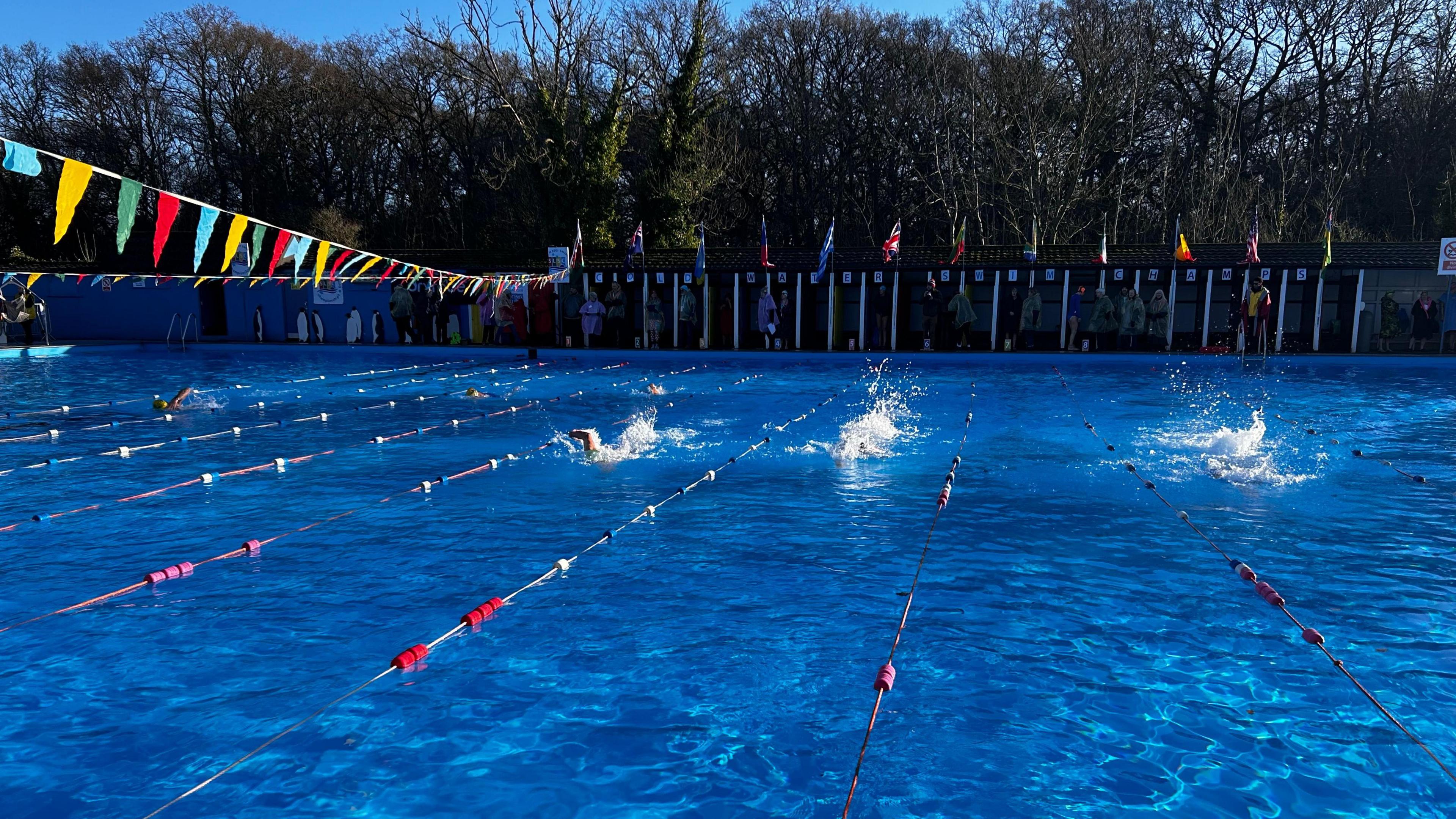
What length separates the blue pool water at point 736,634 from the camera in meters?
3.72

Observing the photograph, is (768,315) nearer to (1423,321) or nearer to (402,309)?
(402,309)

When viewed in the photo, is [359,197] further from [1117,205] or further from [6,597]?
[6,597]

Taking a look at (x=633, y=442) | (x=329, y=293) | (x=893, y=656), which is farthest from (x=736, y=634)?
(x=329, y=293)

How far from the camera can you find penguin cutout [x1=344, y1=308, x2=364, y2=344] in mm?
26031

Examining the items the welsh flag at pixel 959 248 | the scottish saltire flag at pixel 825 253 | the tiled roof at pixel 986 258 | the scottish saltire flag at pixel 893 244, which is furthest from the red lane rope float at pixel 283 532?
the tiled roof at pixel 986 258

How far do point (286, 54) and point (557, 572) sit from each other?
121 feet

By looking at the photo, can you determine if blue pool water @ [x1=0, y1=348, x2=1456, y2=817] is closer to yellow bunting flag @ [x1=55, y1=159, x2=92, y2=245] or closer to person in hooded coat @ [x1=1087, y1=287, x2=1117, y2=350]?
yellow bunting flag @ [x1=55, y1=159, x2=92, y2=245]

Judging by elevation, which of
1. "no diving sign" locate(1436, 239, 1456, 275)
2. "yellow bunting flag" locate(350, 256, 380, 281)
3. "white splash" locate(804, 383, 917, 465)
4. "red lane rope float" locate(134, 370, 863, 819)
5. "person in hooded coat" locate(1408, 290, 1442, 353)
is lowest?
"red lane rope float" locate(134, 370, 863, 819)

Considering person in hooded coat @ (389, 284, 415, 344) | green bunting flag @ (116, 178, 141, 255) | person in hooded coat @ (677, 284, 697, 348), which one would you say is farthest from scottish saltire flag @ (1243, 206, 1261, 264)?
green bunting flag @ (116, 178, 141, 255)

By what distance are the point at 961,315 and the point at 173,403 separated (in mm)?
16136

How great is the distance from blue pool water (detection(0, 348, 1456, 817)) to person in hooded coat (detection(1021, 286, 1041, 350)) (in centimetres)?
1156

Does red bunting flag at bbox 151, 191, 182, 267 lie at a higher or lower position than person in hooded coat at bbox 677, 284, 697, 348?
higher

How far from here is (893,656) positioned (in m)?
4.84

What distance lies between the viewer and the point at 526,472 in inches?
369
